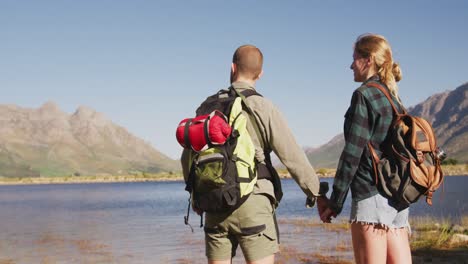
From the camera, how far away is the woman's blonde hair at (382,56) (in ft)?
13.5

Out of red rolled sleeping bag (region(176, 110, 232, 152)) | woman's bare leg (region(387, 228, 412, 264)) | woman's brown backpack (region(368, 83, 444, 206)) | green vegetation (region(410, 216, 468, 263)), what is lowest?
green vegetation (region(410, 216, 468, 263))

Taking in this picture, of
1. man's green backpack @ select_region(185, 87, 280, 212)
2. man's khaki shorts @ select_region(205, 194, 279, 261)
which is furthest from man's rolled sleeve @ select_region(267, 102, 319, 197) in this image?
man's khaki shorts @ select_region(205, 194, 279, 261)

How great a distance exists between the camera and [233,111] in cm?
397

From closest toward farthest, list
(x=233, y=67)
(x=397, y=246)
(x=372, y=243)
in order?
(x=372, y=243), (x=397, y=246), (x=233, y=67)

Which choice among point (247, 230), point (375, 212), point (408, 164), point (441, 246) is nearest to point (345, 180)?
point (375, 212)

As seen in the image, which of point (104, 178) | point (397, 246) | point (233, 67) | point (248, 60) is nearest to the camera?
point (397, 246)

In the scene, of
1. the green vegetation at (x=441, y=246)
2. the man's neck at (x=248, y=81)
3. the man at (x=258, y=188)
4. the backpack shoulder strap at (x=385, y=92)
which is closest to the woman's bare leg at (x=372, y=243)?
the man at (x=258, y=188)

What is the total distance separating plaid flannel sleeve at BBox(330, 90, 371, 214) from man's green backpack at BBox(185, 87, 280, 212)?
0.63 metres

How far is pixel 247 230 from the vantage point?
3.91m

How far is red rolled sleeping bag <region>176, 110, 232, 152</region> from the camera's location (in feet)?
12.5

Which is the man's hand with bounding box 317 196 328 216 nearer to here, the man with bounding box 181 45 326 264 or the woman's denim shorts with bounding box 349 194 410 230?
the man with bounding box 181 45 326 264

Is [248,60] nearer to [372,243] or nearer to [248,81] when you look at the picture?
[248,81]

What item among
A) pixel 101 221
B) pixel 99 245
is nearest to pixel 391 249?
pixel 99 245

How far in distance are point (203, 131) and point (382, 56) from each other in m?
1.48
